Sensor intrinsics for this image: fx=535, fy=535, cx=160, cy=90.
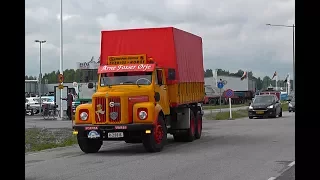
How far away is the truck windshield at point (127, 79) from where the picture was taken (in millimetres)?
16359

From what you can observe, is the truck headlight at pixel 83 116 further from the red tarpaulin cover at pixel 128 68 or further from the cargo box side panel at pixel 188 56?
the cargo box side panel at pixel 188 56

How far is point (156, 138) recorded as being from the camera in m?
15.6

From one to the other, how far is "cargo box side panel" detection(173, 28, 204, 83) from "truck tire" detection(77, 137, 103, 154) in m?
3.70

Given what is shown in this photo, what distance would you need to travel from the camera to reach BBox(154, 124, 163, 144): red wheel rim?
15.6 meters

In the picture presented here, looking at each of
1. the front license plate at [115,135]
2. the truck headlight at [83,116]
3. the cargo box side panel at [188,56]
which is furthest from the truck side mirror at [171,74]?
the truck headlight at [83,116]

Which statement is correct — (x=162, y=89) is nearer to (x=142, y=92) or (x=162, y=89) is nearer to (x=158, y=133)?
(x=142, y=92)

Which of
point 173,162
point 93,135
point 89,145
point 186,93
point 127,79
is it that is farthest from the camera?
point 186,93

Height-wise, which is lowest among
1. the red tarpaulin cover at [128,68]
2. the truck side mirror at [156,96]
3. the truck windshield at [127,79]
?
the truck side mirror at [156,96]

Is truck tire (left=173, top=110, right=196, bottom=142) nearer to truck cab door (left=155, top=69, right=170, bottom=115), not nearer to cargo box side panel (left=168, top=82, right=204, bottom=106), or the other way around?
cargo box side panel (left=168, top=82, right=204, bottom=106)

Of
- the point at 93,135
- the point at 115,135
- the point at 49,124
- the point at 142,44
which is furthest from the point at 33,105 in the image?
the point at 115,135

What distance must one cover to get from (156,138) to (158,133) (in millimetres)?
194

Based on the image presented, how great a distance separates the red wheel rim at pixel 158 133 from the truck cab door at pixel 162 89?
0.99 meters

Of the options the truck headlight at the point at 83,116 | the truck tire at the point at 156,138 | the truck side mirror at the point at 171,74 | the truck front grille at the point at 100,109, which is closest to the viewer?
the truck tire at the point at 156,138
